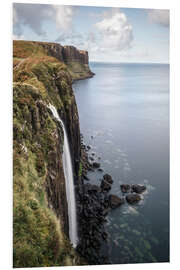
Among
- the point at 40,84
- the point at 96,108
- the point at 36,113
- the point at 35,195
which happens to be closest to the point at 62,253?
the point at 35,195

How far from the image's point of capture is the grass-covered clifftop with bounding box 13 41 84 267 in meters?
5.34

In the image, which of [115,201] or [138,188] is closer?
[138,188]

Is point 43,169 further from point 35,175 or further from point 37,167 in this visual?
point 35,175

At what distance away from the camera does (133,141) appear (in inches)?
517

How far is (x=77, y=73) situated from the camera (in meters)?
9.52

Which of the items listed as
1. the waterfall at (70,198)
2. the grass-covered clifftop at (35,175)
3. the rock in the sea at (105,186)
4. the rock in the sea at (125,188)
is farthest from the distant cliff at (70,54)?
the rock in the sea at (105,186)

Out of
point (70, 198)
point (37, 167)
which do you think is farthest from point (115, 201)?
point (37, 167)

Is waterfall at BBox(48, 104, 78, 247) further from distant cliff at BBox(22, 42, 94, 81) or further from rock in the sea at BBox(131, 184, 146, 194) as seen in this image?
rock in the sea at BBox(131, 184, 146, 194)

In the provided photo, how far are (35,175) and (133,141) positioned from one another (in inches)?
323

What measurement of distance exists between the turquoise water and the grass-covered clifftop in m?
2.07

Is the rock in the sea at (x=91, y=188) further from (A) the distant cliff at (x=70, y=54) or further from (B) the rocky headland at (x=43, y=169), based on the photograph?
(A) the distant cliff at (x=70, y=54)

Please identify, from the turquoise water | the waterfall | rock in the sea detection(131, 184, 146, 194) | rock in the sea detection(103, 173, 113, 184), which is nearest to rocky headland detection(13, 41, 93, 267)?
the waterfall

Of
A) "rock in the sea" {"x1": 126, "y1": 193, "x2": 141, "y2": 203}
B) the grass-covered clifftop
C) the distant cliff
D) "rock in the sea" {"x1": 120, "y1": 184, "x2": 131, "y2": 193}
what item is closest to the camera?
the grass-covered clifftop

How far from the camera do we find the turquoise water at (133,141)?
7.51 meters
